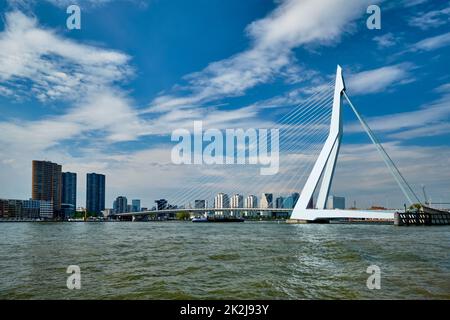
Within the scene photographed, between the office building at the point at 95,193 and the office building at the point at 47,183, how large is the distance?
33.0ft

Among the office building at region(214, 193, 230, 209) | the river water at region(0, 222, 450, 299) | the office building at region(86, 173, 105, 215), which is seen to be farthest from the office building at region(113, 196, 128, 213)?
the river water at region(0, 222, 450, 299)

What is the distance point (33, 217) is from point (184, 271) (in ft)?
318

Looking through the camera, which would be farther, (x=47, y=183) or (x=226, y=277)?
(x=47, y=183)

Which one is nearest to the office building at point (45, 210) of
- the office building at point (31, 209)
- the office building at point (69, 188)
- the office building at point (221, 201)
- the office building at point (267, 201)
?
the office building at point (31, 209)

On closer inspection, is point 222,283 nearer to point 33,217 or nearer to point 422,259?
point 422,259

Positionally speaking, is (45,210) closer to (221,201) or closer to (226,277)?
(221,201)

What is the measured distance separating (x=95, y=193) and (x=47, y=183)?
58.7ft

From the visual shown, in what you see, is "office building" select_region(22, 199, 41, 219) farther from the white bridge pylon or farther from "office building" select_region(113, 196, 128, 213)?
the white bridge pylon

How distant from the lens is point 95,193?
109 metres

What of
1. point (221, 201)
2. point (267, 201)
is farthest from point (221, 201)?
point (267, 201)

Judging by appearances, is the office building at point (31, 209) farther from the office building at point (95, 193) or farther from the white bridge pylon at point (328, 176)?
the white bridge pylon at point (328, 176)

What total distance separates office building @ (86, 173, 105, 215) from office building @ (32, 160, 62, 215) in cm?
1005

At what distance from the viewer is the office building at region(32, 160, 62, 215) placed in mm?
89625
